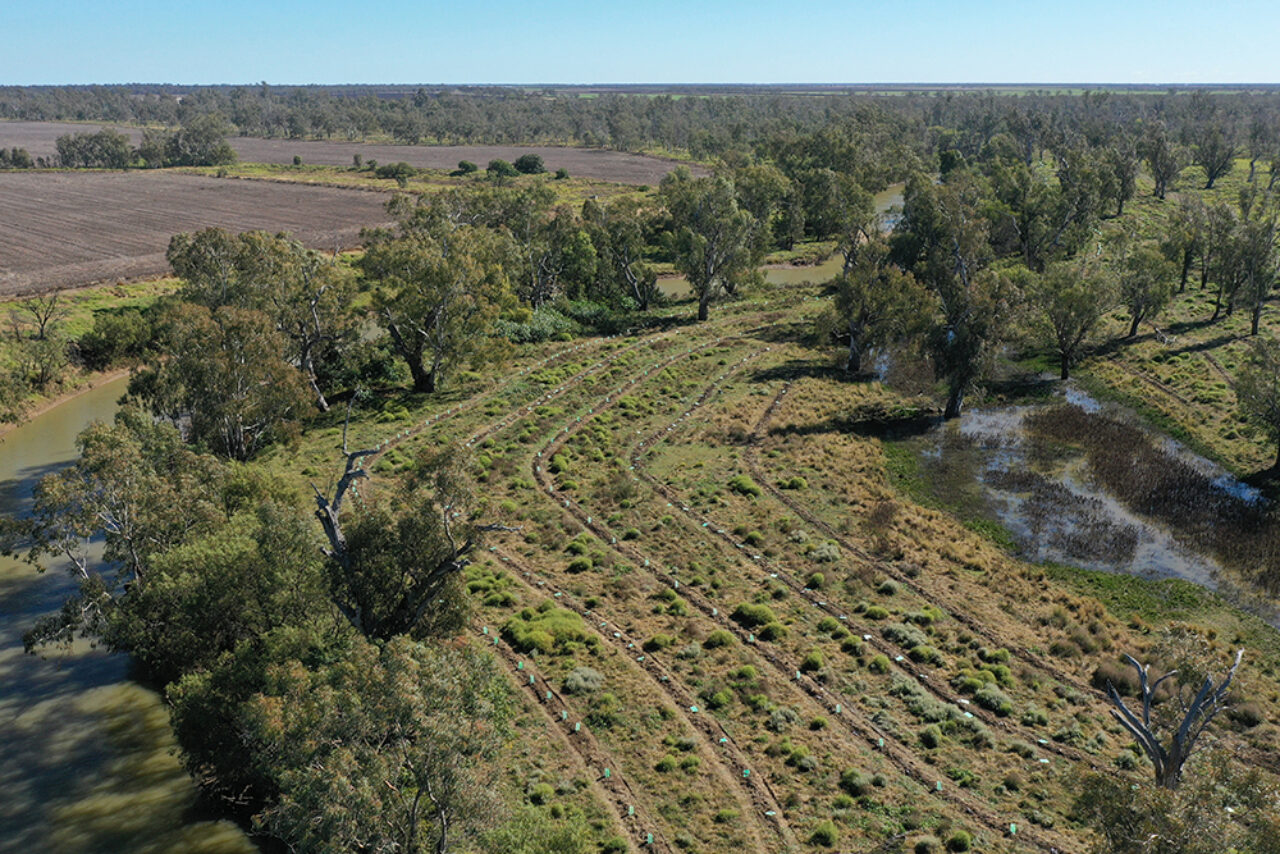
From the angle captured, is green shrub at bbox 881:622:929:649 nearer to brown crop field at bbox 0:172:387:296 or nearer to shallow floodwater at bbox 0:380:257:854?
shallow floodwater at bbox 0:380:257:854

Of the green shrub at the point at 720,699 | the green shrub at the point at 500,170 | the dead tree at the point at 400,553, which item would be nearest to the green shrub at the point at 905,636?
the green shrub at the point at 720,699

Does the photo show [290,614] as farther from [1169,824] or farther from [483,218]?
[483,218]

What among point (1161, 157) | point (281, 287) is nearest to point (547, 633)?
point (281, 287)

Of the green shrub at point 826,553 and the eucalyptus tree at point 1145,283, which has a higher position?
the eucalyptus tree at point 1145,283

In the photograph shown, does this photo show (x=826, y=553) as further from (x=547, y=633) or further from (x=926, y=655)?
(x=547, y=633)

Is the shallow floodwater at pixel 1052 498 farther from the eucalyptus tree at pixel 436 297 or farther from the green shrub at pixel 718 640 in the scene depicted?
the eucalyptus tree at pixel 436 297

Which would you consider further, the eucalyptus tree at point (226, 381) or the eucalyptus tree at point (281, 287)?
the eucalyptus tree at point (281, 287)

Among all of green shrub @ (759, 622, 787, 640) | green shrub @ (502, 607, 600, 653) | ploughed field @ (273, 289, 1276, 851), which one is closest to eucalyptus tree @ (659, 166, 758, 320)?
ploughed field @ (273, 289, 1276, 851)
